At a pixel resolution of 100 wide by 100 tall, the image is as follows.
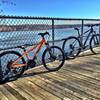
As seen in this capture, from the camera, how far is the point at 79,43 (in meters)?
7.42

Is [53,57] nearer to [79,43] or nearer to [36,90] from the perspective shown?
[79,43]

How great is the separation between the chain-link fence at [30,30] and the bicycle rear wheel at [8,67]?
19cm

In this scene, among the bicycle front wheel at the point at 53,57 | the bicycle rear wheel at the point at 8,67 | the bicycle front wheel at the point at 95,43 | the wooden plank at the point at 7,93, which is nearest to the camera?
the wooden plank at the point at 7,93

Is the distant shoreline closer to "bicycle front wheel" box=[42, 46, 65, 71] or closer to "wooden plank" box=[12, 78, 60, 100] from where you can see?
"bicycle front wheel" box=[42, 46, 65, 71]

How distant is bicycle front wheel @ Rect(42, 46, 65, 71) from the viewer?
5.75 meters

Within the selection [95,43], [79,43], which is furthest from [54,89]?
[95,43]

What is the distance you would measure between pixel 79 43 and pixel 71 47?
0.34 meters

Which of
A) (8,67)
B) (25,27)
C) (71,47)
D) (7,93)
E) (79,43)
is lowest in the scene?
(7,93)

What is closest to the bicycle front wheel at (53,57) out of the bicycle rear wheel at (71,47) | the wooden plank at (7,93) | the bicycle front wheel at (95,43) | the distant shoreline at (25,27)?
the distant shoreline at (25,27)

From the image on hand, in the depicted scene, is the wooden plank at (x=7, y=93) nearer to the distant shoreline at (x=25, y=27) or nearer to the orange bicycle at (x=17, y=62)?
the orange bicycle at (x=17, y=62)

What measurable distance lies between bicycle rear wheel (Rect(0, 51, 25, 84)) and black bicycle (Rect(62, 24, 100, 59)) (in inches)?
93.0

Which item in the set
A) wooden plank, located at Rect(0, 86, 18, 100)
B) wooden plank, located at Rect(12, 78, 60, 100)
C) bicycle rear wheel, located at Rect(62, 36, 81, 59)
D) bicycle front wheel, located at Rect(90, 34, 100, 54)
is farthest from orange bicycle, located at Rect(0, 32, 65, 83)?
bicycle front wheel, located at Rect(90, 34, 100, 54)

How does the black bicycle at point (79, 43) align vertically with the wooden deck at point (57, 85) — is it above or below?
above

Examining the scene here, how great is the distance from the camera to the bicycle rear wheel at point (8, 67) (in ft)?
16.0
